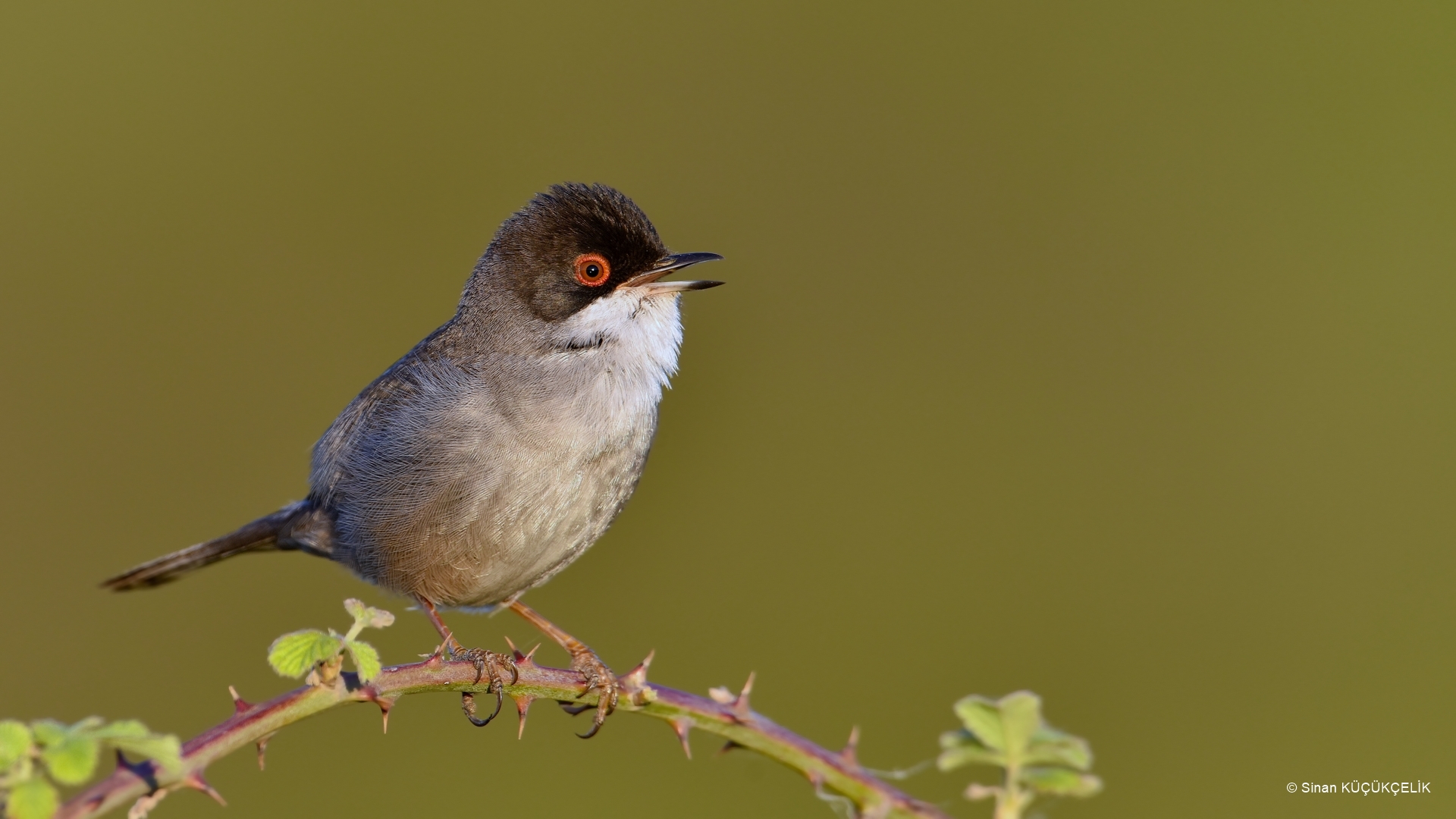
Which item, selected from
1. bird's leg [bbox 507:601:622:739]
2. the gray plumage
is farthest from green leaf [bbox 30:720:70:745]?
the gray plumage

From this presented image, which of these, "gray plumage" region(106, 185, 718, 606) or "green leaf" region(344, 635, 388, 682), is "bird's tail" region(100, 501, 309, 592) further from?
"green leaf" region(344, 635, 388, 682)

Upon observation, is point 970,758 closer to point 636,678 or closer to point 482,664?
point 636,678

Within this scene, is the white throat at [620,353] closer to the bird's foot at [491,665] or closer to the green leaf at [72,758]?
the bird's foot at [491,665]

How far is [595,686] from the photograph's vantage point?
321 cm

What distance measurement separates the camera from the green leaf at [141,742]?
139 centimetres

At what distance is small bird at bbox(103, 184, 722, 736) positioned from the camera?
12.7ft

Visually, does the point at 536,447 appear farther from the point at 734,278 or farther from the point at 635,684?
the point at 734,278

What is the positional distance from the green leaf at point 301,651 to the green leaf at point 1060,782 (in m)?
1.00

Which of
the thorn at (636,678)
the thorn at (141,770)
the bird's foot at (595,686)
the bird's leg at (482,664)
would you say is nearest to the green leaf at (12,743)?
the thorn at (141,770)

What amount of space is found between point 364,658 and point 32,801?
0.47 metres

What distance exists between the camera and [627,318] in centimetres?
420

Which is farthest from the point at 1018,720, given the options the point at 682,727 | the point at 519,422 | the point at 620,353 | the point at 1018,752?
the point at 620,353

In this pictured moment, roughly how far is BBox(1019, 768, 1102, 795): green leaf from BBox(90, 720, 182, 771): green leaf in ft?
3.52

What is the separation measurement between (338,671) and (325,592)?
4750 millimetres
